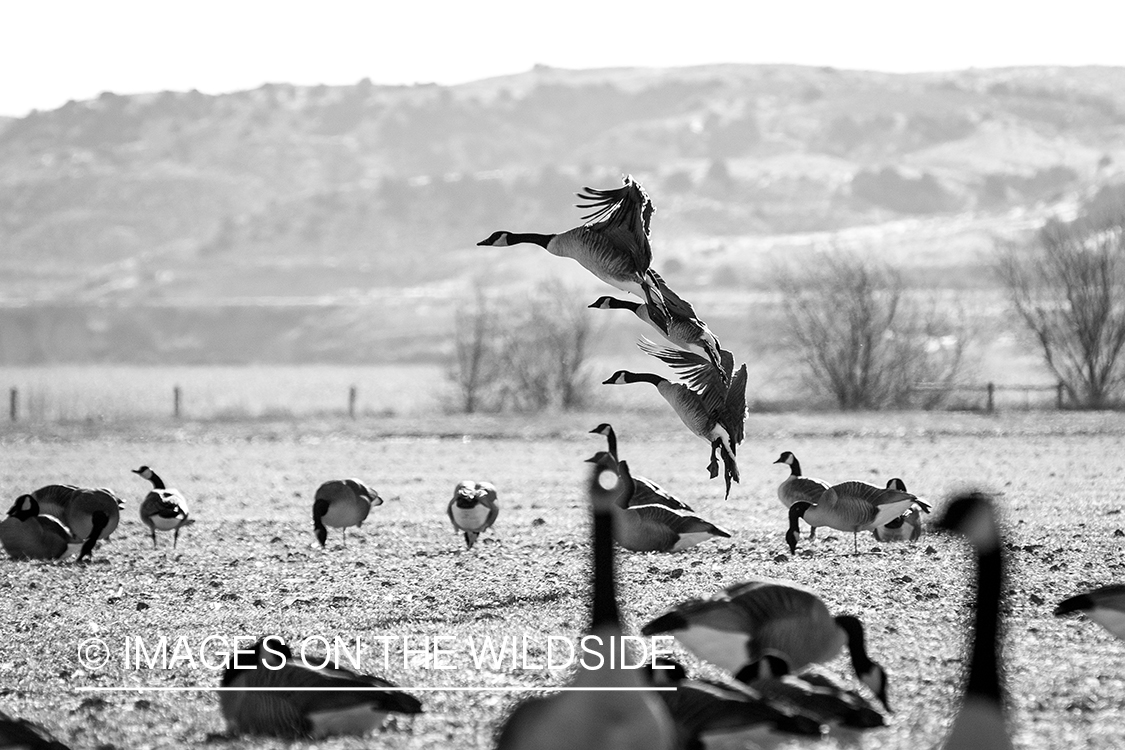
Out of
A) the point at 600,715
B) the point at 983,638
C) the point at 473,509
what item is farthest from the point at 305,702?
the point at 473,509

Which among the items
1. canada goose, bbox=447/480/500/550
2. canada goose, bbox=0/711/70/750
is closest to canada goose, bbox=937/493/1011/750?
canada goose, bbox=0/711/70/750

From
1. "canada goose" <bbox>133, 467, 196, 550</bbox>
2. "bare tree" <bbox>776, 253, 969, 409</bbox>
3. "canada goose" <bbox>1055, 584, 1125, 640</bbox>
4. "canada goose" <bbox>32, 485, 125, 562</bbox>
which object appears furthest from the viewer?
"bare tree" <bbox>776, 253, 969, 409</bbox>

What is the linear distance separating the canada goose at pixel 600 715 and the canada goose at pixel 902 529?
682cm

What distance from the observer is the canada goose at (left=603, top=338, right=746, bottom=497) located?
33.9ft

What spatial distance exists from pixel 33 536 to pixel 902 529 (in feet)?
23.5

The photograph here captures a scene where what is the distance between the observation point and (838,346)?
40625 millimetres

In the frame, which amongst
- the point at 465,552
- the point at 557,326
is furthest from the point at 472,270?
the point at 465,552

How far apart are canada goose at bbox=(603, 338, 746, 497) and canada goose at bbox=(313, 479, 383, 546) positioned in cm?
330

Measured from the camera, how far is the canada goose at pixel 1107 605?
22.6 ft

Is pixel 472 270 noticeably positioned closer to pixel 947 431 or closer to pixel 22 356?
pixel 22 356

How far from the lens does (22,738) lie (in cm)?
552

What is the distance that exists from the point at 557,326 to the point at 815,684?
39.4m

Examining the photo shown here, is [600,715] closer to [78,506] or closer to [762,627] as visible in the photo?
[762,627]

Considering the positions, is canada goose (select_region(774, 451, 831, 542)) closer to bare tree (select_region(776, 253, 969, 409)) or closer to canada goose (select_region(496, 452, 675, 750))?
canada goose (select_region(496, 452, 675, 750))
